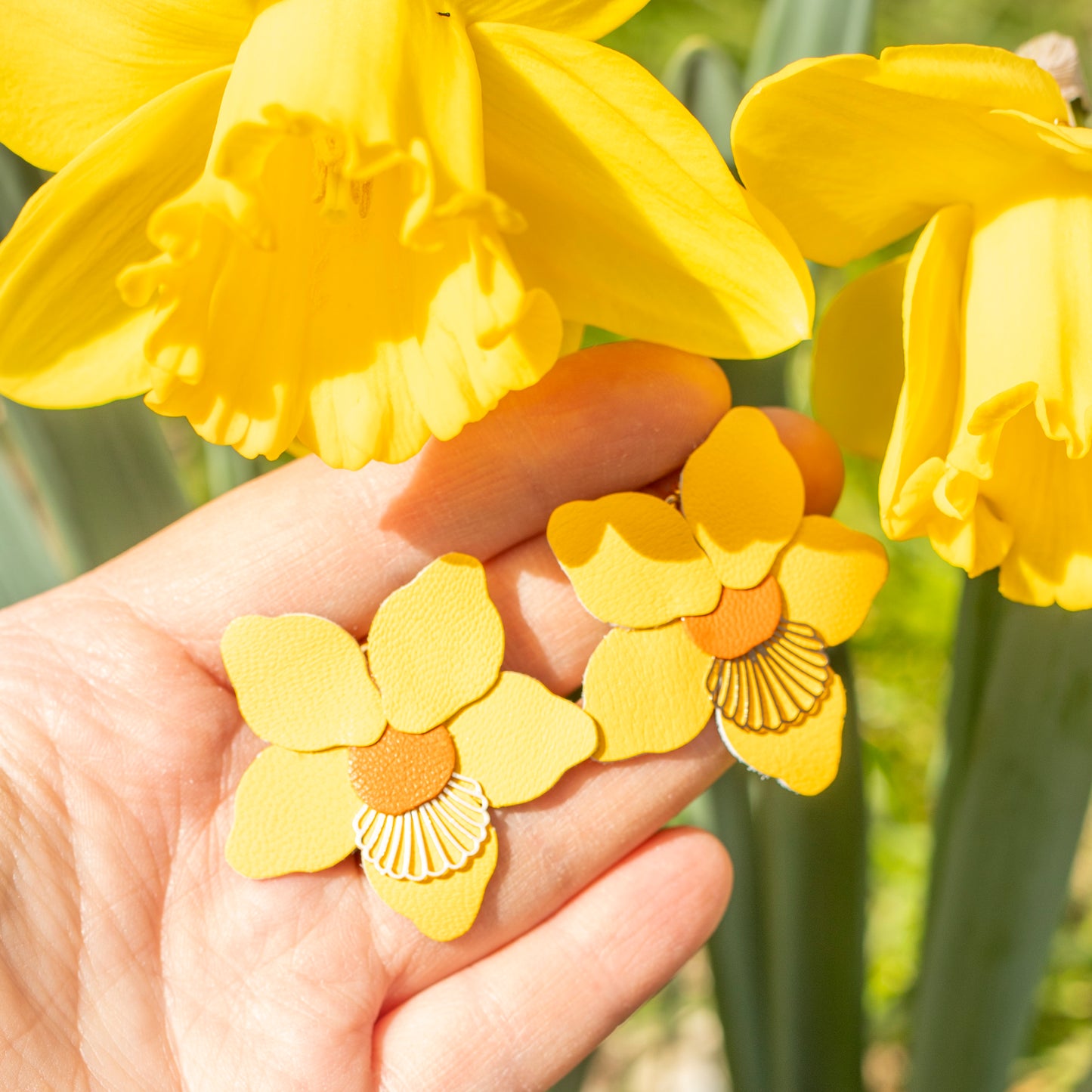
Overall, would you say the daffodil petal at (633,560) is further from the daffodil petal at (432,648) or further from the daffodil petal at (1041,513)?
the daffodil petal at (1041,513)

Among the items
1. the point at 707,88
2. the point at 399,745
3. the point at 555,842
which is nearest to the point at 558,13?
the point at 707,88

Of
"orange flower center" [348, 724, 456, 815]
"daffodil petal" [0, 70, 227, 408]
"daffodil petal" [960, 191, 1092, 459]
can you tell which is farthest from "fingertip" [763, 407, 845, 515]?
"daffodil petal" [0, 70, 227, 408]

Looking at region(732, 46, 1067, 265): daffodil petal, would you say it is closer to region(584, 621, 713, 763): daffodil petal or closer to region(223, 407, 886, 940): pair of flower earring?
region(223, 407, 886, 940): pair of flower earring

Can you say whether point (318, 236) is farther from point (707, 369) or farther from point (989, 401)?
point (989, 401)

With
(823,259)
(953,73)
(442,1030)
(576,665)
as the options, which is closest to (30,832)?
(442,1030)

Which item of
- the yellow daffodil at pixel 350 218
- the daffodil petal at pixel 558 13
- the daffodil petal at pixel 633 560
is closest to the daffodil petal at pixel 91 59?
the yellow daffodil at pixel 350 218

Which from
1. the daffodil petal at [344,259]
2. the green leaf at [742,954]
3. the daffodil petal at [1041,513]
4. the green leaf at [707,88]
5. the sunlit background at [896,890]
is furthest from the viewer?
the sunlit background at [896,890]

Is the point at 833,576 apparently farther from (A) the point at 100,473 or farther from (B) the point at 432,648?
(A) the point at 100,473
